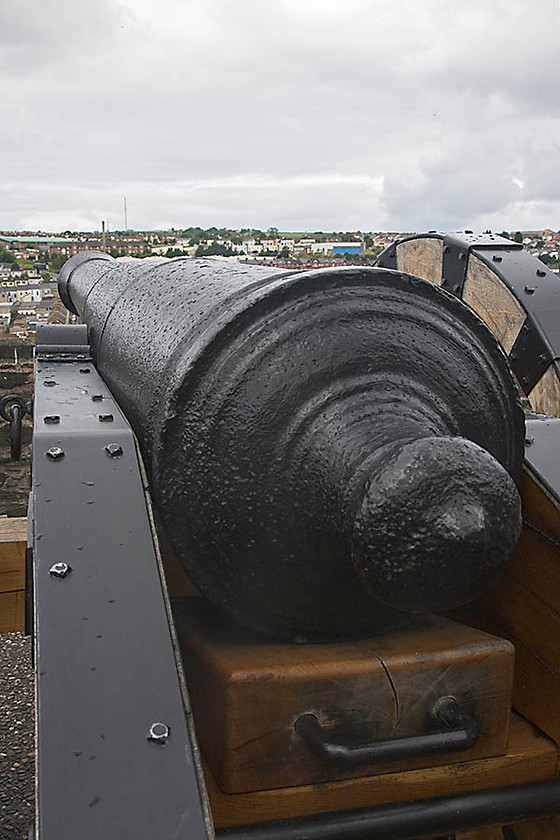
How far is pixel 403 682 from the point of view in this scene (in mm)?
1436

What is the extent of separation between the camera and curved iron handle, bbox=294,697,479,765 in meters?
1.32

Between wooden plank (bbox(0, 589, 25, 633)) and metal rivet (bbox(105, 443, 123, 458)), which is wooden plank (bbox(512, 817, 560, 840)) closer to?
metal rivet (bbox(105, 443, 123, 458))

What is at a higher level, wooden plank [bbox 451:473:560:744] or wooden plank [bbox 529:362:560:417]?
wooden plank [bbox 529:362:560:417]

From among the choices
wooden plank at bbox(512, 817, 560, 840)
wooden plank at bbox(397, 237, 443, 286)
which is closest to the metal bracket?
wooden plank at bbox(512, 817, 560, 840)

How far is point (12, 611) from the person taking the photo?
92.4 inches

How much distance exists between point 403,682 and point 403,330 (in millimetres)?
553

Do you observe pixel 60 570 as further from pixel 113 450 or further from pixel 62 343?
pixel 62 343

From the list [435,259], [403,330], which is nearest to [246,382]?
[403,330]

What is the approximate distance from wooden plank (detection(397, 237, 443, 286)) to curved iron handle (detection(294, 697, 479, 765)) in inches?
90.0

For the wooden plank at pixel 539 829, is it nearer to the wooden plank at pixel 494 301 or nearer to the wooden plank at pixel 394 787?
the wooden plank at pixel 394 787

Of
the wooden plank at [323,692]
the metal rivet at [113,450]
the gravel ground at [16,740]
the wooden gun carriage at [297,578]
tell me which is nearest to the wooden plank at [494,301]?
the wooden gun carriage at [297,578]

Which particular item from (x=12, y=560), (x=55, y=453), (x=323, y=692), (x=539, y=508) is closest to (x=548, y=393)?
(x=539, y=508)

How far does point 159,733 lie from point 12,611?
1303mm

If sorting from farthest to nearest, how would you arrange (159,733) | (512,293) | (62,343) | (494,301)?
1. (494,301)
2. (512,293)
3. (62,343)
4. (159,733)
